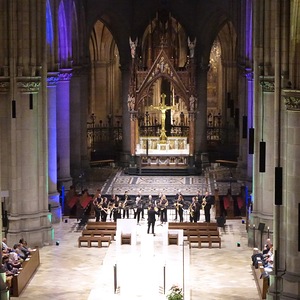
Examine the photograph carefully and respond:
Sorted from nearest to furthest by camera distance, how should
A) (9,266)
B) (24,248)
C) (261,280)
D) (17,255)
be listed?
(261,280), (9,266), (17,255), (24,248)

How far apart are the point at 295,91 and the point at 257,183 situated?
11.3 metres

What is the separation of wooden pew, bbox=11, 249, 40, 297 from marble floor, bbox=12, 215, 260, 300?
0.90 ft

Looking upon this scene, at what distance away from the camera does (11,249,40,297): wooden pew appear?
4115 centimetres

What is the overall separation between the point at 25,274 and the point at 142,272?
4.52 meters

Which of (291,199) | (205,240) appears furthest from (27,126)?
(291,199)

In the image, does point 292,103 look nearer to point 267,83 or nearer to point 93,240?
point 267,83

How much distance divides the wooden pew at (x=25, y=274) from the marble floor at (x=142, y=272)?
0.28 meters

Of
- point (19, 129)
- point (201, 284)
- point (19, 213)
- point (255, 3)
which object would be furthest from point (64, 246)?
point (255, 3)

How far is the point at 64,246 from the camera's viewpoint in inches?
1948

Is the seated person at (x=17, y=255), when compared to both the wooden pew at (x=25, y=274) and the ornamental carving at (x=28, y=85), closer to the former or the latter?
the wooden pew at (x=25, y=274)

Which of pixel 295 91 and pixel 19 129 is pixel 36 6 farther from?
pixel 295 91

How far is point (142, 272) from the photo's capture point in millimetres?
43000

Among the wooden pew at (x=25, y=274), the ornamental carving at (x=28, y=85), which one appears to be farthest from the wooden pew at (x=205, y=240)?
the ornamental carving at (x=28, y=85)

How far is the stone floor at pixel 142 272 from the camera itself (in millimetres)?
41375
